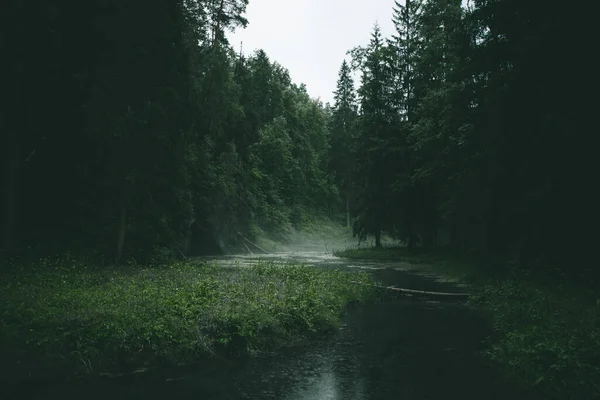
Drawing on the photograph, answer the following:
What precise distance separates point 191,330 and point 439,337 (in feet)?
23.4

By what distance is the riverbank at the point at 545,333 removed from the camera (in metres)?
8.91

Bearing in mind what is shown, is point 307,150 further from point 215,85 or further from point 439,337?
point 439,337

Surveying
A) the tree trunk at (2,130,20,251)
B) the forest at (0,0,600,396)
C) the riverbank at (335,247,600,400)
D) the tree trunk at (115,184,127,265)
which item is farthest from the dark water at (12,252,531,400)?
the tree trunk at (2,130,20,251)

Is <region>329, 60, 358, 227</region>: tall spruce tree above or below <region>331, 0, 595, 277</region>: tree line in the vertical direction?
above

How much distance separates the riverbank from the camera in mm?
8914

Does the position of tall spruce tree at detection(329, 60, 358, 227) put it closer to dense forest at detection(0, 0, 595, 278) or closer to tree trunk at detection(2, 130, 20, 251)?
dense forest at detection(0, 0, 595, 278)

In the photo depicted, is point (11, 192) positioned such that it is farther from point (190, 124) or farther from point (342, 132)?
point (342, 132)

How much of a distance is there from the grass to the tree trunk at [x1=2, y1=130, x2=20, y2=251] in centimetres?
407

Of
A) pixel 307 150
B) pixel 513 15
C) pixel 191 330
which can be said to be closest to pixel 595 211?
pixel 513 15

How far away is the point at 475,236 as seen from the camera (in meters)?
23.8

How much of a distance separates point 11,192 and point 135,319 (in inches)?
503

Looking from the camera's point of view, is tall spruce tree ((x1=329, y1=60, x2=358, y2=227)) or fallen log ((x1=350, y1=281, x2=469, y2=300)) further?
tall spruce tree ((x1=329, y1=60, x2=358, y2=227))

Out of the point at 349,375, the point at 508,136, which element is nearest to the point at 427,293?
the point at 508,136

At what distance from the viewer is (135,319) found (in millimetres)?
11000
